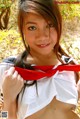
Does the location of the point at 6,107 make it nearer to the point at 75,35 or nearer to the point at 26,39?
the point at 26,39

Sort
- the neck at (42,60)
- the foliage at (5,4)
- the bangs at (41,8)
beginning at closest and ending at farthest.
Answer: the bangs at (41,8)
the neck at (42,60)
the foliage at (5,4)

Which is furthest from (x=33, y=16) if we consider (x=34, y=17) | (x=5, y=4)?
(x=5, y=4)

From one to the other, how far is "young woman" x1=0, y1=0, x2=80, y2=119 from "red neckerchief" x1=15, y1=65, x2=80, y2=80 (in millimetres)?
11

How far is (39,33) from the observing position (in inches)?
39.9

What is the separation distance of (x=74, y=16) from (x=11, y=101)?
2.43 meters

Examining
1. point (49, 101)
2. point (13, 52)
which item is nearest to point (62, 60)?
point (49, 101)

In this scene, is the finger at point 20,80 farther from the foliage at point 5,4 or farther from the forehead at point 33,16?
the foliage at point 5,4

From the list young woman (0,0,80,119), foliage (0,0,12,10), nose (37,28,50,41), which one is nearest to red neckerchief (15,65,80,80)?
young woman (0,0,80,119)

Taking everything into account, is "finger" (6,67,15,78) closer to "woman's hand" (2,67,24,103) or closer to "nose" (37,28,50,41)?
"woman's hand" (2,67,24,103)

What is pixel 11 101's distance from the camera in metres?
1.04

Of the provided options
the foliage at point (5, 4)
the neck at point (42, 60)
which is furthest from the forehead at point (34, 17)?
the foliage at point (5, 4)

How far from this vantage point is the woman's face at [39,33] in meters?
1.00

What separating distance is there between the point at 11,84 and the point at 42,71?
13 centimetres

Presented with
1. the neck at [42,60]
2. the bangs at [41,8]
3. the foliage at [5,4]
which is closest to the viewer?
the bangs at [41,8]
